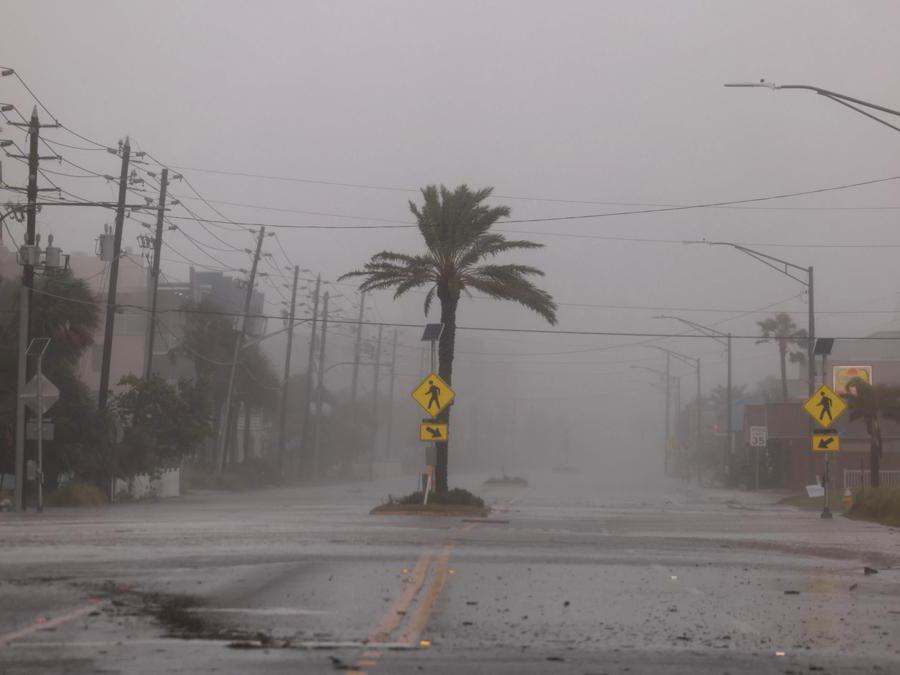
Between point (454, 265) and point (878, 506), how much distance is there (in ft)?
45.4

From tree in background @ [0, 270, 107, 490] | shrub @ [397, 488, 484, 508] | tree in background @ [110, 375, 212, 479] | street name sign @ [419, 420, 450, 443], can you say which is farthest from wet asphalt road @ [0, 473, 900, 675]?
tree in background @ [110, 375, 212, 479]

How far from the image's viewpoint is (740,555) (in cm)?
1895

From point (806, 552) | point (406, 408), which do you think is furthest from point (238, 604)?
point (406, 408)

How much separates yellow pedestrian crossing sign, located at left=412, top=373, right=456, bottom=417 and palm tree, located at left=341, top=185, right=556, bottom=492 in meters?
2.81

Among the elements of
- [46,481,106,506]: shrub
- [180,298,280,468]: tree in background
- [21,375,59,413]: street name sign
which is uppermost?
[180,298,280,468]: tree in background

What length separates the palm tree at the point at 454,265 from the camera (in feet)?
121

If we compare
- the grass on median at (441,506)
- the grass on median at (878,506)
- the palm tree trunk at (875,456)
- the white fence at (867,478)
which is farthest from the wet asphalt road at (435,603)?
the white fence at (867,478)

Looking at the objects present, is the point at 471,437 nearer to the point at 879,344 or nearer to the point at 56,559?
the point at 879,344

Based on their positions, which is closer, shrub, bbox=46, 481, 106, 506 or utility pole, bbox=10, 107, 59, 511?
utility pole, bbox=10, 107, 59, 511

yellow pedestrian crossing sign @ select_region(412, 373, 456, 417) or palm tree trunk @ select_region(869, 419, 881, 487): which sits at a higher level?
yellow pedestrian crossing sign @ select_region(412, 373, 456, 417)

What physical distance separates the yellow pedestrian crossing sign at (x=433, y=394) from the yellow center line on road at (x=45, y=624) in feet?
73.7

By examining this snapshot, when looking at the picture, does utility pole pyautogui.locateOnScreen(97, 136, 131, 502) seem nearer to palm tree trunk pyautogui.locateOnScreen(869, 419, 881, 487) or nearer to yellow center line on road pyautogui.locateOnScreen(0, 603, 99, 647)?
palm tree trunk pyautogui.locateOnScreen(869, 419, 881, 487)

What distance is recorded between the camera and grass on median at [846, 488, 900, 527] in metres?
31.2

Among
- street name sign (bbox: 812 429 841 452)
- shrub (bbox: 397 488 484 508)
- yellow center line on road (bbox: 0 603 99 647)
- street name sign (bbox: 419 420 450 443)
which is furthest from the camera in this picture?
shrub (bbox: 397 488 484 508)
